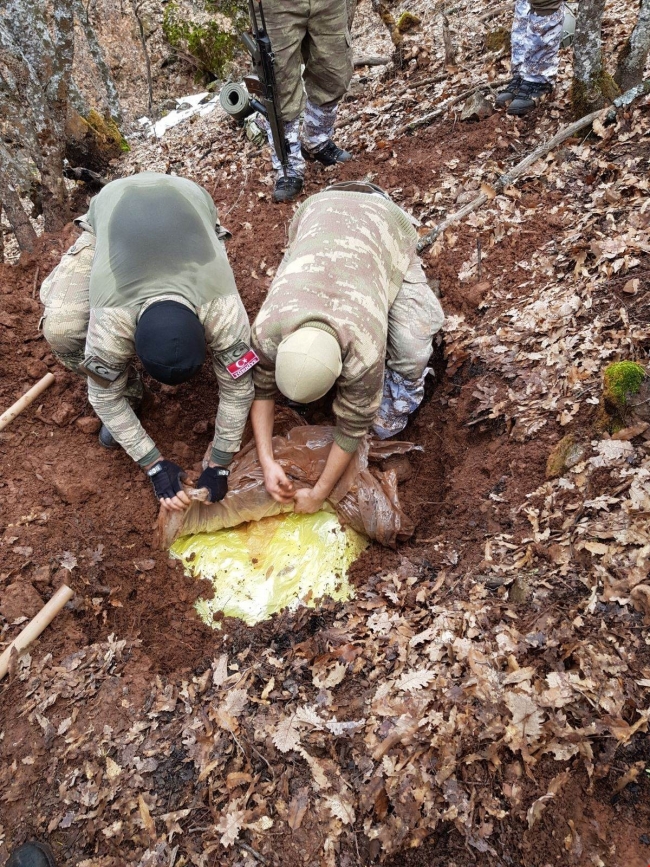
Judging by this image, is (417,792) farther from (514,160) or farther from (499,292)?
(514,160)

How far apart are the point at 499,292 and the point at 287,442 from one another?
6.35ft

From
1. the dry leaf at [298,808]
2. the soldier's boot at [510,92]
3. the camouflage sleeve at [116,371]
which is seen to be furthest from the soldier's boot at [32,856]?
the soldier's boot at [510,92]

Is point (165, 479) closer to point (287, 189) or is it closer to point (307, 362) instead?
point (307, 362)

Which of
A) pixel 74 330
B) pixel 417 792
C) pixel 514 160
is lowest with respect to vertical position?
pixel 417 792

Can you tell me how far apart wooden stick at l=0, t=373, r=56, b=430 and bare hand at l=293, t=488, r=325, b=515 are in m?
2.13

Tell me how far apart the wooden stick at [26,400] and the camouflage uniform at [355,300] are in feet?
6.11

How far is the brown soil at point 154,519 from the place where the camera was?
7.57 ft

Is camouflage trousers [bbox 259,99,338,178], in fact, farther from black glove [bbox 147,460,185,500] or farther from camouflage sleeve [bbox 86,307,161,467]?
black glove [bbox 147,460,185,500]

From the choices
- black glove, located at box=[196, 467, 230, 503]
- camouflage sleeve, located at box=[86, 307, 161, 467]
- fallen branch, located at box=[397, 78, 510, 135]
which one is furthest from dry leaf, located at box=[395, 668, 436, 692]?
fallen branch, located at box=[397, 78, 510, 135]

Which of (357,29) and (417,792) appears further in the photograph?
(357,29)

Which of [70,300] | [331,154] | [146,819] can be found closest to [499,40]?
[331,154]

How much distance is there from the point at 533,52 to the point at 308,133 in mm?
2213

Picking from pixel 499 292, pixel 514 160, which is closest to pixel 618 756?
pixel 499 292

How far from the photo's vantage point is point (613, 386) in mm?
2846
